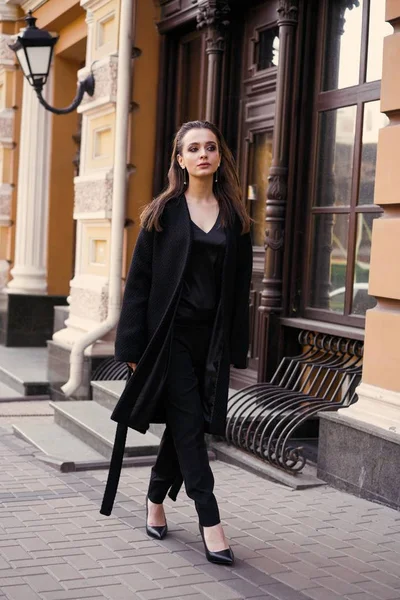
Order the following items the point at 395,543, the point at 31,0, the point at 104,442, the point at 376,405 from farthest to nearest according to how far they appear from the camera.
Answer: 1. the point at 31,0
2. the point at 104,442
3. the point at 376,405
4. the point at 395,543

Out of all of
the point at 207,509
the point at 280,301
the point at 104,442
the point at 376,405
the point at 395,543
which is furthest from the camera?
the point at 280,301

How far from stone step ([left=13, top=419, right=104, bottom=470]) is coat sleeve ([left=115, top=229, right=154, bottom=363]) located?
6.43ft

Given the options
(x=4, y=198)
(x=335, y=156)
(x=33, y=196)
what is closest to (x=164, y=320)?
(x=335, y=156)

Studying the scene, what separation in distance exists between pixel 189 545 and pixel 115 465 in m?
0.50

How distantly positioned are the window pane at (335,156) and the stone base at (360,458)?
70.1 inches

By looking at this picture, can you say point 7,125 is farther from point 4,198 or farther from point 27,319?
point 27,319

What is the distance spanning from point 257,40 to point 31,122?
4966 millimetres

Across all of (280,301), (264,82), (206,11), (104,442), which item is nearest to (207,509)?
(104,442)

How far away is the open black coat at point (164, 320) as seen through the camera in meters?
4.66

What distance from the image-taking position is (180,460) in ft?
15.2

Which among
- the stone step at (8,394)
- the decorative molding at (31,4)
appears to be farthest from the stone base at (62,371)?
the decorative molding at (31,4)

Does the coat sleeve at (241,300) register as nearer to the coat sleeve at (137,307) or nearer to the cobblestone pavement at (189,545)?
the coat sleeve at (137,307)

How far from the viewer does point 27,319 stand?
12398 mm

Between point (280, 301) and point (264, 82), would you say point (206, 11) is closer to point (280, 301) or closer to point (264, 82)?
point (264, 82)
